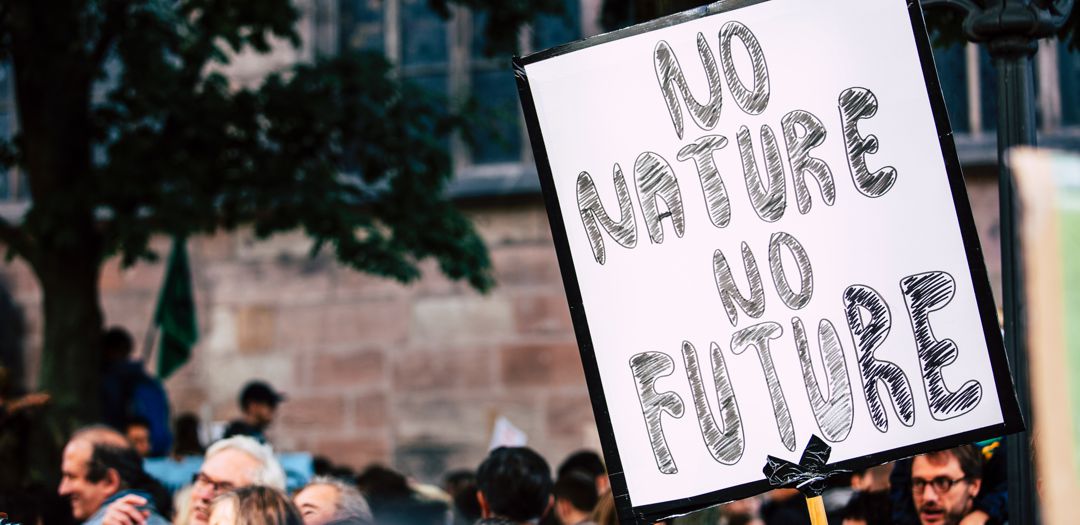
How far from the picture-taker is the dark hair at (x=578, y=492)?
5348 millimetres

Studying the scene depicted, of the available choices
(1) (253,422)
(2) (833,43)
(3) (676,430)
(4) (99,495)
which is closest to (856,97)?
(2) (833,43)

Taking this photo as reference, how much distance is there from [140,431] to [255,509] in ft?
12.6

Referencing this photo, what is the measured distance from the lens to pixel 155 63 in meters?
7.62

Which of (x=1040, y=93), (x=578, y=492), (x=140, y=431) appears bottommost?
(x=578, y=492)

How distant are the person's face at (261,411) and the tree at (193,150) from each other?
0.85 meters

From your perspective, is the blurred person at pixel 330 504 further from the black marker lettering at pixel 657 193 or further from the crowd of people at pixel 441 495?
the black marker lettering at pixel 657 193

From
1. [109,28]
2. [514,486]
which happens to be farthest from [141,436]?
[514,486]

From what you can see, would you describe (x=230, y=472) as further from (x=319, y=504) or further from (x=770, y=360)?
(x=770, y=360)

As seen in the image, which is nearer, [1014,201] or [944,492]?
[1014,201]

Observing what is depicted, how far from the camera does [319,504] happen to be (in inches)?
168

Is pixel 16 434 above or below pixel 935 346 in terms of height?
above

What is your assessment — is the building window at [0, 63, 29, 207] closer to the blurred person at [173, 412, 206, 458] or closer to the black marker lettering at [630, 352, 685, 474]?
the blurred person at [173, 412, 206, 458]

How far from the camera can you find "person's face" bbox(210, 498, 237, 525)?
3.72 m

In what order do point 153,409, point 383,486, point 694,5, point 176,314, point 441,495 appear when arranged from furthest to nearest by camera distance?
point 176,314 < point 153,409 < point 441,495 < point 383,486 < point 694,5
